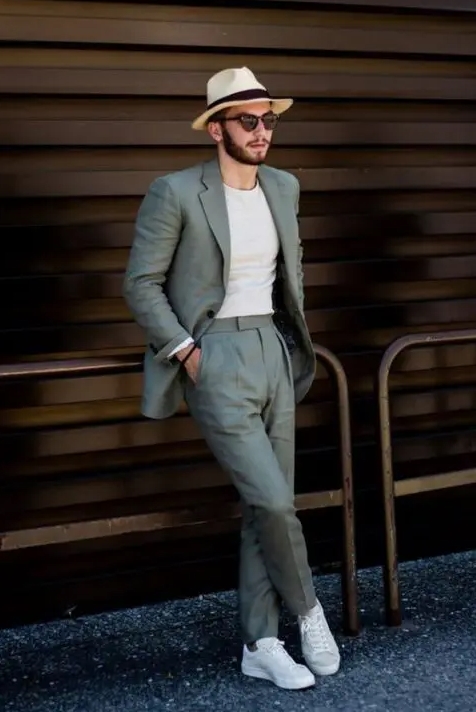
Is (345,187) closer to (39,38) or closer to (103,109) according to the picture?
(103,109)

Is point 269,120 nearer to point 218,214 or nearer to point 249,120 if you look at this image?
point 249,120

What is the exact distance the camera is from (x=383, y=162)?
16.8 ft

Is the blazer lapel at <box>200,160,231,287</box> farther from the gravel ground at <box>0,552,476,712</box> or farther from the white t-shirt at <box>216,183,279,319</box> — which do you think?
the gravel ground at <box>0,552,476,712</box>

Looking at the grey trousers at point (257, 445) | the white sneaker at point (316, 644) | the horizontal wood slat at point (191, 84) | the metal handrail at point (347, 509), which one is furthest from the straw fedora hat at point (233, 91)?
the white sneaker at point (316, 644)

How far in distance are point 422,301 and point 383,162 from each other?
0.61m

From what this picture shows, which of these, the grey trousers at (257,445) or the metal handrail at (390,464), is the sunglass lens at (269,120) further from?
the metal handrail at (390,464)

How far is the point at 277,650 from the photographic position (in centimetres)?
395

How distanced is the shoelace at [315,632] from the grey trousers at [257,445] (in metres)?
0.05

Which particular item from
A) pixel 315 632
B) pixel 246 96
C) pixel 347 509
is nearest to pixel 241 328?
pixel 246 96

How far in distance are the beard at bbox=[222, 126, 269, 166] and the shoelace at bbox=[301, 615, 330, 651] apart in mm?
1481

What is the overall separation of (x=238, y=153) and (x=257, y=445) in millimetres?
917

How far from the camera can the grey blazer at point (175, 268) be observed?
3781 mm

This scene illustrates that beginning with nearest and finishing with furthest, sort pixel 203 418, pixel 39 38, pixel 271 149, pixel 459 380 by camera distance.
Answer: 1. pixel 203 418
2. pixel 39 38
3. pixel 271 149
4. pixel 459 380

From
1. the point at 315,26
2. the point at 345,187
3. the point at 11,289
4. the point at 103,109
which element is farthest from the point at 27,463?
the point at 315,26
